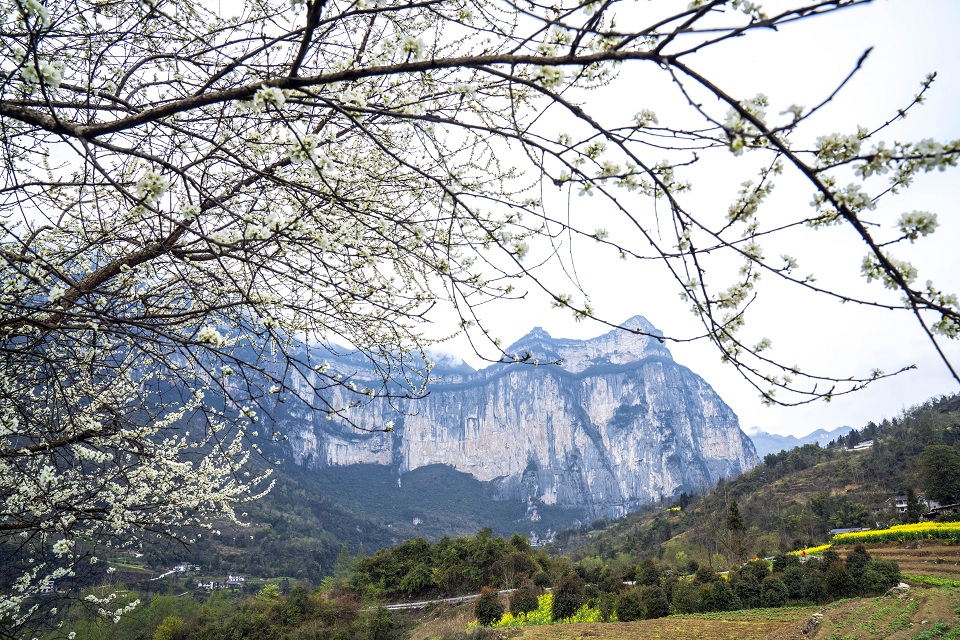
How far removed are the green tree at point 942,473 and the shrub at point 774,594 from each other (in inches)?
755

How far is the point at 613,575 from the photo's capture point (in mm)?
17609

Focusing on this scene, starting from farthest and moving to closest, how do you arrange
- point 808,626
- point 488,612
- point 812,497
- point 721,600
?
point 812,497, point 488,612, point 721,600, point 808,626

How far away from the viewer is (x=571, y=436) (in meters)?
117

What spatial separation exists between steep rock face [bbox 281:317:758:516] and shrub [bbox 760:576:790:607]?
9533cm

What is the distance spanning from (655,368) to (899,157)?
131m

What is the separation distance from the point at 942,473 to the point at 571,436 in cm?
9487

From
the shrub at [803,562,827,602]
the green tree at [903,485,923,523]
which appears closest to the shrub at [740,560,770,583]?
the shrub at [803,562,827,602]

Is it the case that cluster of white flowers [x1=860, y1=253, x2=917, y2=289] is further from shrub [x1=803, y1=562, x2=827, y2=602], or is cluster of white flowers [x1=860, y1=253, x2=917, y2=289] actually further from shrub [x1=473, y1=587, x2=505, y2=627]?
shrub [x1=803, y1=562, x2=827, y2=602]

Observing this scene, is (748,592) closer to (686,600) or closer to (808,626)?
(686,600)

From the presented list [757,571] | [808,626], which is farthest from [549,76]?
[757,571]

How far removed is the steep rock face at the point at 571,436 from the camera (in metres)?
109

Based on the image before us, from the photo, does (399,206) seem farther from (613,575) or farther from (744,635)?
(613,575)

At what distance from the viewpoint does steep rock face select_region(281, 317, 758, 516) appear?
109 m

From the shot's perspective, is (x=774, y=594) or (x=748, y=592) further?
(x=748, y=592)
